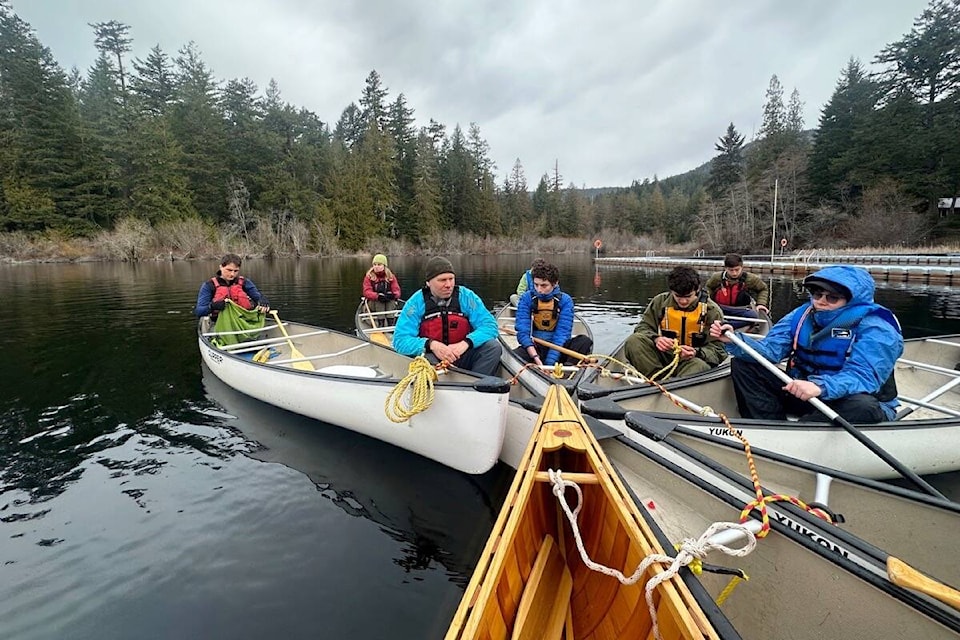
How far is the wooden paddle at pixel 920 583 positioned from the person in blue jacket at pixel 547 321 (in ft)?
13.4

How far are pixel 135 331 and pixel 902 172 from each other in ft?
164

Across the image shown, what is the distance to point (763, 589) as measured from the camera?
6.91ft

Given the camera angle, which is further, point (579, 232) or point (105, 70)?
point (579, 232)

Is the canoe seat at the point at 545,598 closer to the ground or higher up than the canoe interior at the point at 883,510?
closer to the ground

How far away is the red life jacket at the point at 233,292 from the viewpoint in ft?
23.9

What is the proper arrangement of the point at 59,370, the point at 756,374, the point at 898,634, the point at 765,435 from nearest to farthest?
1. the point at 898,634
2. the point at 765,435
3. the point at 756,374
4. the point at 59,370

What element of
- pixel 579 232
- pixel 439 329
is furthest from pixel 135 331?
pixel 579 232

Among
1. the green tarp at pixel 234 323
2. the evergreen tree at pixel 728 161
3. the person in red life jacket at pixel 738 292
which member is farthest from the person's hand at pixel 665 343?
the evergreen tree at pixel 728 161

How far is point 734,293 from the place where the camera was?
8.62 metres

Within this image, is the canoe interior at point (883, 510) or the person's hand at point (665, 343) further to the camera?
the person's hand at point (665, 343)

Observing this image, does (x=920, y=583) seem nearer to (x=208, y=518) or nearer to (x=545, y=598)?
(x=545, y=598)

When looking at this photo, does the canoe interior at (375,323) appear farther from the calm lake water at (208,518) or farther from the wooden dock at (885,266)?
the wooden dock at (885,266)

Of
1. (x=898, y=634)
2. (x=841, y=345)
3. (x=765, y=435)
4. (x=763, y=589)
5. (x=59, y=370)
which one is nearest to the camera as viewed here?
(x=898, y=634)

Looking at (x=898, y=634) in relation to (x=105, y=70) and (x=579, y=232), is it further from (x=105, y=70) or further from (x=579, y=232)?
(x=579, y=232)
